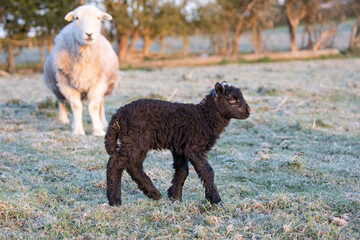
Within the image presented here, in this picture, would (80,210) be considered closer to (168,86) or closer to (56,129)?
(56,129)

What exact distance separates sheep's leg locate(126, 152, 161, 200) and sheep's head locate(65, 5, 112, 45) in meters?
4.05

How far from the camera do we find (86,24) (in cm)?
801

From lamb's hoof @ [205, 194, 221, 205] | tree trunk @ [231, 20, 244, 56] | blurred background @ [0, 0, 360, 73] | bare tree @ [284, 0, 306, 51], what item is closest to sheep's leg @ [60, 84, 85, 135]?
lamb's hoof @ [205, 194, 221, 205]

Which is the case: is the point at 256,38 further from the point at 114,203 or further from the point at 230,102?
the point at 114,203

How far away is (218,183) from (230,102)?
1349 mm

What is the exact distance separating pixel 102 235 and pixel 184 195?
4.98 feet

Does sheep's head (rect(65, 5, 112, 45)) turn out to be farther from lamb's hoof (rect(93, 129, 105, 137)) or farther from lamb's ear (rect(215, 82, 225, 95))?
lamb's ear (rect(215, 82, 225, 95))

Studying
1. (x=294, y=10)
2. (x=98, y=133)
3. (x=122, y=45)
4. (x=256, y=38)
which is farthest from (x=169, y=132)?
(x=256, y=38)

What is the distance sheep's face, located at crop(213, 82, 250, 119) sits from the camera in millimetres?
4570

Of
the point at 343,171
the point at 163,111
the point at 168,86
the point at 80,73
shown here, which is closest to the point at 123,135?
the point at 163,111

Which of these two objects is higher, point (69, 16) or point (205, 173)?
point (69, 16)

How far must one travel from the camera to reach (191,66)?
25203mm

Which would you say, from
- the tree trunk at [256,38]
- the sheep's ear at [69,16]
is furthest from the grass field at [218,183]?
the tree trunk at [256,38]

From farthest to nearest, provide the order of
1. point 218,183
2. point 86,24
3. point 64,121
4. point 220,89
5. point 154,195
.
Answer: point 64,121 < point 86,24 < point 218,183 < point 154,195 < point 220,89
